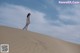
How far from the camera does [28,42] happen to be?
1277cm

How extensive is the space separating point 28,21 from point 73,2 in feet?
8.55

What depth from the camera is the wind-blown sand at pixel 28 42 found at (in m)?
12.0

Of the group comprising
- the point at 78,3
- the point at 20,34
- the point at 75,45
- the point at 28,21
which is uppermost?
the point at 78,3

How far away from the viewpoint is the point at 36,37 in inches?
563

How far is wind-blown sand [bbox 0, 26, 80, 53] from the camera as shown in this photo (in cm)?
1199

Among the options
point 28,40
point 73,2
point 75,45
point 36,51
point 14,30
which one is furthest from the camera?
point 75,45

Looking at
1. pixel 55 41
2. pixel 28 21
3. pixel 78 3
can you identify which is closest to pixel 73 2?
pixel 78 3

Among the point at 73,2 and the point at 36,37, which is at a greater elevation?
the point at 73,2

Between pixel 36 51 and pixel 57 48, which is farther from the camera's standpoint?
pixel 57 48

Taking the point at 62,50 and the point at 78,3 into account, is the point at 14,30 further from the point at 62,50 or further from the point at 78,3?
the point at 78,3

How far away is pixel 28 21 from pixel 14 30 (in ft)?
7.73

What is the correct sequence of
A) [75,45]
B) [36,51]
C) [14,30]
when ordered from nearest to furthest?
[36,51], [14,30], [75,45]

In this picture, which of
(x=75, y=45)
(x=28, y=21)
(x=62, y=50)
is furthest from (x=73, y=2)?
(x=75, y=45)

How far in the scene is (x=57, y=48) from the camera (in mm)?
13344
